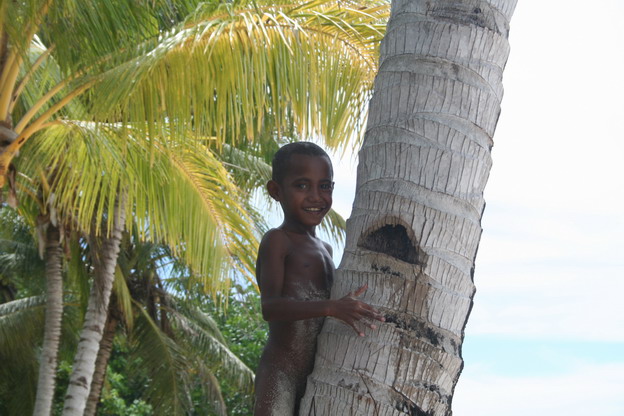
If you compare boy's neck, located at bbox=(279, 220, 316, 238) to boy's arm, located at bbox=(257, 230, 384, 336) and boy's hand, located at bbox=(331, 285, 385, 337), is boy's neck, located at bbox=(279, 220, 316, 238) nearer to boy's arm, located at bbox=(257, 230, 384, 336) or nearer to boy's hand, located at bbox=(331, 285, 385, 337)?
boy's arm, located at bbox=(257, 230, 384, 336)

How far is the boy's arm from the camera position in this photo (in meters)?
2.44

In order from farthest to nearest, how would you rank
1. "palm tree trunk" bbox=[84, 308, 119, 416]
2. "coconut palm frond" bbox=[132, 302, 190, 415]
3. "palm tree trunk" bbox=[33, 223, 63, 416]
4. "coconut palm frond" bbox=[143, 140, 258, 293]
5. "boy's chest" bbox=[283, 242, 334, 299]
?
"coconut palm frond" bbox=[132, 302, 190, 415]
"palm tree trunk" bbox=[84, 308, 119, 416]
"palm tree trunk" bbox=[33, 223, 63, 416]
"coconut palm frond" bbox=[143, 140, 258, 293]
"boy's chest" bbox=[283, 242, 334, 299]

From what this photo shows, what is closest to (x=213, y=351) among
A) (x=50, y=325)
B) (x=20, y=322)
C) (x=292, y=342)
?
(x=20, y=322)

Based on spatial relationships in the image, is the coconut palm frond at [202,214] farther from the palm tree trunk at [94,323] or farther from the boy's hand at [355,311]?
the boy's hand at [355,311]

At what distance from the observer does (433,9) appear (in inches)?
105

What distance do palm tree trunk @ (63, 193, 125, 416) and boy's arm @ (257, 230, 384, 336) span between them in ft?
33.9

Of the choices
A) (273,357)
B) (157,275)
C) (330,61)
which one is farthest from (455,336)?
(157,275)

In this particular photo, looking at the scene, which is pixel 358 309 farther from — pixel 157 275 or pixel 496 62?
pixel 157 275

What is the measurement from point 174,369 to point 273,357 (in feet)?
48.4

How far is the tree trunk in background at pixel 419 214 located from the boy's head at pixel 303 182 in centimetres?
38

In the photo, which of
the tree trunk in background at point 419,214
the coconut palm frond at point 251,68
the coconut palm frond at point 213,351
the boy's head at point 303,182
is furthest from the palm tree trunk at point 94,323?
the tree trunk in background at point 419,214

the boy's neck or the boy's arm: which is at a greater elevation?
the boy's neck

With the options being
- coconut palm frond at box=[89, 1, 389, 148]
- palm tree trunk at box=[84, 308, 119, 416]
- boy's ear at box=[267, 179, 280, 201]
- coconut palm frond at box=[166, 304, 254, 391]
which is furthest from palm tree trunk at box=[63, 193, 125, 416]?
boy's ear at box=[267, 179, 280, 201]

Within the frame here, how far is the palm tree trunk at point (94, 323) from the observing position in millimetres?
13125
